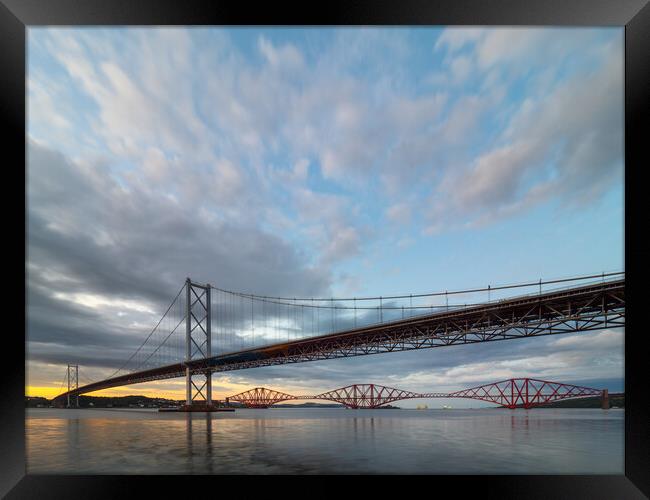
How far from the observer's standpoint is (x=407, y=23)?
5094mm

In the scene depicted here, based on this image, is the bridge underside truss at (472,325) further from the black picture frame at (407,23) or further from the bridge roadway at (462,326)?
the black picture frame at (407,23)

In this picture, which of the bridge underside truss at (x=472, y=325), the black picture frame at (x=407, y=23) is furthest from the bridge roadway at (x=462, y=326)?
the black picture frame at (x=407, y=23)

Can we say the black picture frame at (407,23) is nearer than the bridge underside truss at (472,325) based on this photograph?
Yes

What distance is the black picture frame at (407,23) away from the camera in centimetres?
478

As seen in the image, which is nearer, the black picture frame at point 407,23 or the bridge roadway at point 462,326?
the black picture frame at point 407,23

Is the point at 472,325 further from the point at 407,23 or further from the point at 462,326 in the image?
the point at 407,23

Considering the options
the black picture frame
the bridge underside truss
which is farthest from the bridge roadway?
the black picture frame

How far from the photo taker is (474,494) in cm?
475

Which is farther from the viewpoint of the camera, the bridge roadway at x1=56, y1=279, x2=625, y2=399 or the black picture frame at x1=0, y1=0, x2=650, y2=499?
the bridge roadway at x1=56, y1=279, x2=625, y2=399

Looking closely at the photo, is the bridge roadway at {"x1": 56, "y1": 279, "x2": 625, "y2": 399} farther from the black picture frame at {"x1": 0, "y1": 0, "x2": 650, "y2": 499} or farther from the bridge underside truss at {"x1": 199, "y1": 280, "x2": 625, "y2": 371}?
the black picture frame at {"x1": 0, "y1": 0, "x2": 650, "y2": 499}

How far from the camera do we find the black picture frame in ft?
15.7

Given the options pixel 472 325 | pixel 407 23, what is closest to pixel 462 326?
pixel 472 325

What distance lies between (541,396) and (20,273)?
51.7 metres

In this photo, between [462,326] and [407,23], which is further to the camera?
[462,326]
